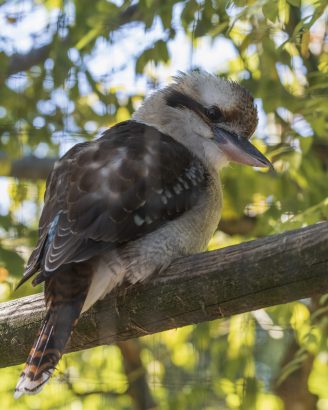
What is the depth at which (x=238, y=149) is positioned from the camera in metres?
2.35

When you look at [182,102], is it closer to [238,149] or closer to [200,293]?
[238,149]

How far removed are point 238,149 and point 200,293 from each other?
2.05ft

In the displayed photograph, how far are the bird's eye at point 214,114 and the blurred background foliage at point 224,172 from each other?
0.71ft

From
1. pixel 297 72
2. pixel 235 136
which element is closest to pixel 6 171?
pixel 297 72

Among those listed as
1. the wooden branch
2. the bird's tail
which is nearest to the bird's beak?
the wooden branch

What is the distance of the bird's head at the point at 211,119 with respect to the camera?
2.37m

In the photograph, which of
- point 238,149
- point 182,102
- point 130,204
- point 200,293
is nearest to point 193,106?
point 182,102

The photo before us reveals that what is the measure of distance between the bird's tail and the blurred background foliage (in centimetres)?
78

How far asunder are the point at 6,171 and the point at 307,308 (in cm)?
138

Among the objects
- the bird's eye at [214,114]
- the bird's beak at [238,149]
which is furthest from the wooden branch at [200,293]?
the bird's eye at [214,114]

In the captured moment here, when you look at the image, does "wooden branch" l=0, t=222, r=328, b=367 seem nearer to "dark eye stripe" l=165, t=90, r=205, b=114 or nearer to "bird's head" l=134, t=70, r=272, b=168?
"bird's head" l=134, t=70, r=272, b=168

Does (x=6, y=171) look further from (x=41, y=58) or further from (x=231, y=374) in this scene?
(x=231, y=374)

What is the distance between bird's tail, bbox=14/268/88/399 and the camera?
5.92ft

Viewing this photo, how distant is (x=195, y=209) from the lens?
222 cm
